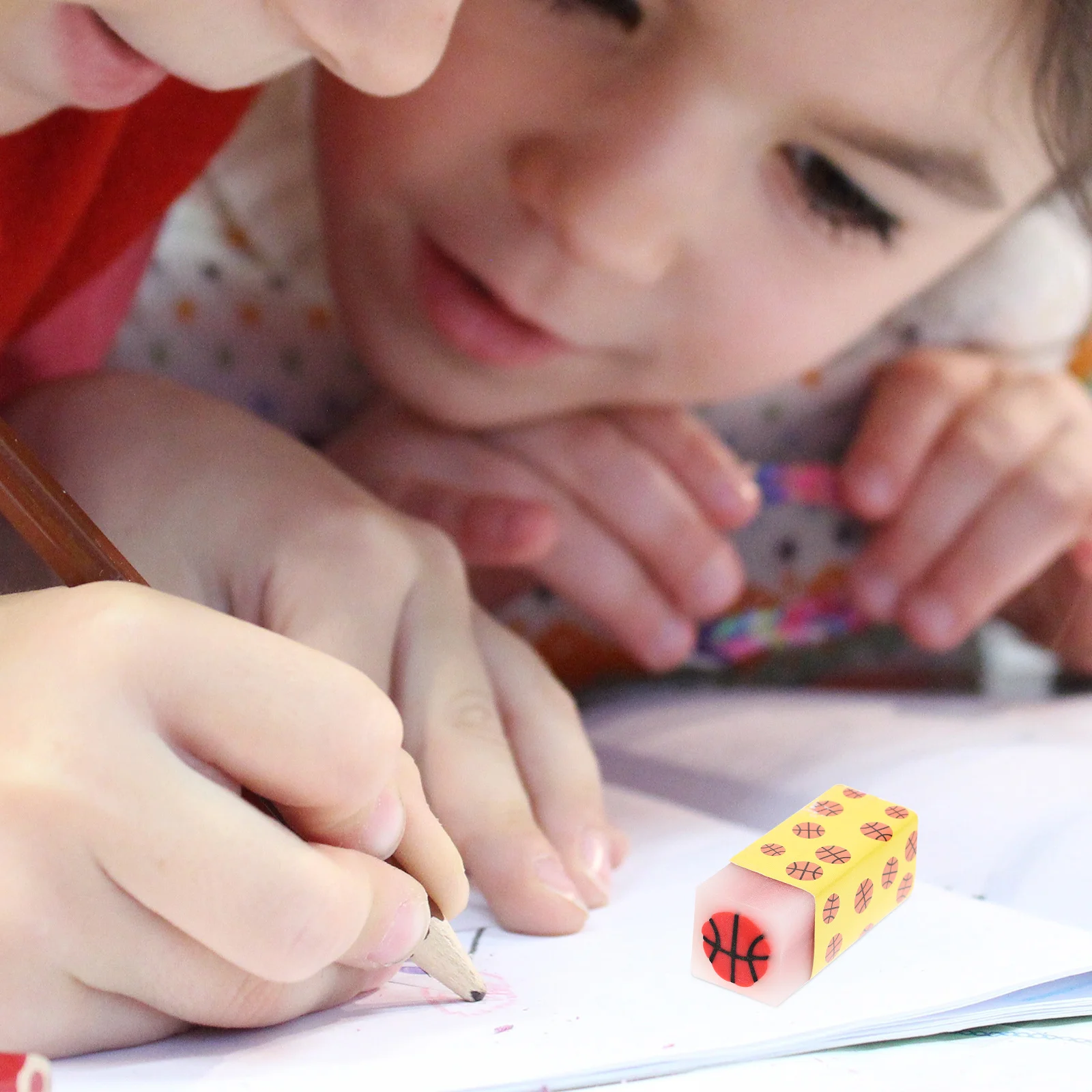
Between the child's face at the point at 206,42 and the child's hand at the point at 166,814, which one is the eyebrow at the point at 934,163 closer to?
the child's face at the point at 206,42

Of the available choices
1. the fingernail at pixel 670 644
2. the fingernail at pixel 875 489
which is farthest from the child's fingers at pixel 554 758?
the fingernail at pixel 875 489

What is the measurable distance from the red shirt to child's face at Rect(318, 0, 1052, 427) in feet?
0.25

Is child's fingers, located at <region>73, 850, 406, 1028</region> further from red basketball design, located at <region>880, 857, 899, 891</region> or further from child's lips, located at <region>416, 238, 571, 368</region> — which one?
child's lips, located at <region>416, 238, 571, 368</region>

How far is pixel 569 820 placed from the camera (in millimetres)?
396

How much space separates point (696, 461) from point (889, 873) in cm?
35

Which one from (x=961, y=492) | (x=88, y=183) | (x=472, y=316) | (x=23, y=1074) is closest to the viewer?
(x=23, y=1074)

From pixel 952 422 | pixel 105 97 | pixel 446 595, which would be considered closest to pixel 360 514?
pixel 446 595

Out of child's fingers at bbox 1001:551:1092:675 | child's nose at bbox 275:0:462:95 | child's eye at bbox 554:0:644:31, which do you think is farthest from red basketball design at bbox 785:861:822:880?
child's fingers at bbox 1001:551:1092:675

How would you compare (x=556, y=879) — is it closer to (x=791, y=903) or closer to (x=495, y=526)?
(x=791, y=903)

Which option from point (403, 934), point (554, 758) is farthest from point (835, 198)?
point (403, 934)

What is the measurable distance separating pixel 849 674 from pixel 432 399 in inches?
12.5

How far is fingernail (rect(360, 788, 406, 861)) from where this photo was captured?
0.98 feet

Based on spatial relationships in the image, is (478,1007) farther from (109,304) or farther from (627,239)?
(109,304)

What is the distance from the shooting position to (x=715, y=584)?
0.66 m
